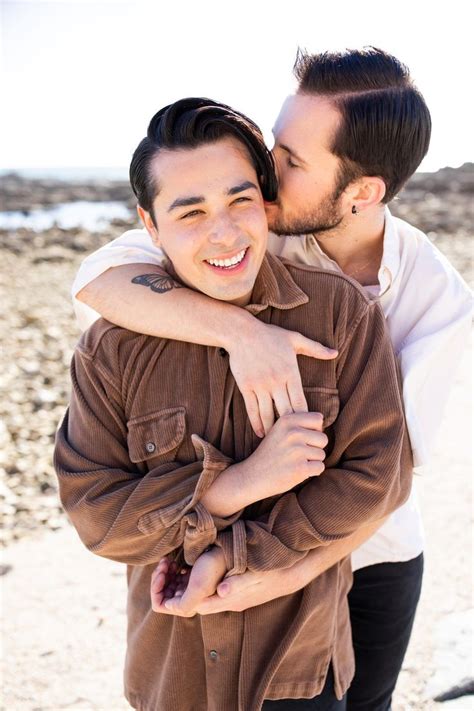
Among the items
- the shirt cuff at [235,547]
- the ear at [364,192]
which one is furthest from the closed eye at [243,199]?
the shirt cuff at [235,547]

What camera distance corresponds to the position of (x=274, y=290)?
226cm

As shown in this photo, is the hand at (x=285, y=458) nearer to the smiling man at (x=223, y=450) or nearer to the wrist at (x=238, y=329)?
the smiling man at (x=223, y=450)

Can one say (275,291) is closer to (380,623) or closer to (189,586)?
(189,586)

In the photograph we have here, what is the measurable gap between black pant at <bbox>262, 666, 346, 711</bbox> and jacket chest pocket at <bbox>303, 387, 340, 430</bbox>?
756 millimetres

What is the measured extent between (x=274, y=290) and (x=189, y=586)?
0.86 metres

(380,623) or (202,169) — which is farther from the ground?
(202,169)

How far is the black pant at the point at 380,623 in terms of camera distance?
2.67 meters

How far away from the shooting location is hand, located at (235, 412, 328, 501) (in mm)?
2041

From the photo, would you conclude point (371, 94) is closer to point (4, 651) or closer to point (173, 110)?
point (173, 110)

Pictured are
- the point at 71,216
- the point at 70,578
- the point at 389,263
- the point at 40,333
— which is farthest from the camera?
the point at 71,216

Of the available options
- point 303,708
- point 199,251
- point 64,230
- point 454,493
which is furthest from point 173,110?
point 64,230

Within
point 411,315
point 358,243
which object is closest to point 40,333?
point 358,243

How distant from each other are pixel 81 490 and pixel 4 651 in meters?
1.77

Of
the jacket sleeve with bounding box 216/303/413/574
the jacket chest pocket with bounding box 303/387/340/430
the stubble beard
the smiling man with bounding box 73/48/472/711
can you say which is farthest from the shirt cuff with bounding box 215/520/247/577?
the stubble beard
